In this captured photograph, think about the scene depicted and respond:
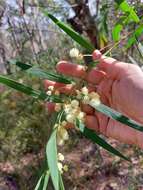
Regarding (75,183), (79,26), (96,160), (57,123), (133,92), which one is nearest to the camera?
(57,123)

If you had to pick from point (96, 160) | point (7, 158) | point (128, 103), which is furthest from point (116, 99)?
point (7, 158)

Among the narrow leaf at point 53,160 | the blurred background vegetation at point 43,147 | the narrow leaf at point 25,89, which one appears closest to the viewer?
the narrow leaf at point 53,160

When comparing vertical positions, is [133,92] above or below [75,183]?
above

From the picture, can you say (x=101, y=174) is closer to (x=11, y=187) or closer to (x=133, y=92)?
(x=11, y=187)

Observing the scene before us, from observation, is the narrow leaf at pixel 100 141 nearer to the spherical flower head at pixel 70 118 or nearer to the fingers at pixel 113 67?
the spherical flower head at pixel 70 118

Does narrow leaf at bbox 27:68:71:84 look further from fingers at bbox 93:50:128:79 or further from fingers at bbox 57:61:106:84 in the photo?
fingers at bbox 93:50:128:79

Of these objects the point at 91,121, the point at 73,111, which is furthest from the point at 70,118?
the point at 91,121

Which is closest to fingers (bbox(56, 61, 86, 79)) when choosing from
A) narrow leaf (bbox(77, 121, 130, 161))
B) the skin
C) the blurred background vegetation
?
the skin

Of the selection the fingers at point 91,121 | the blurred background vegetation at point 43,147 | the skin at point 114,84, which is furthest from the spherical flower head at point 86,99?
the blurred background vegetation at point 43,147
